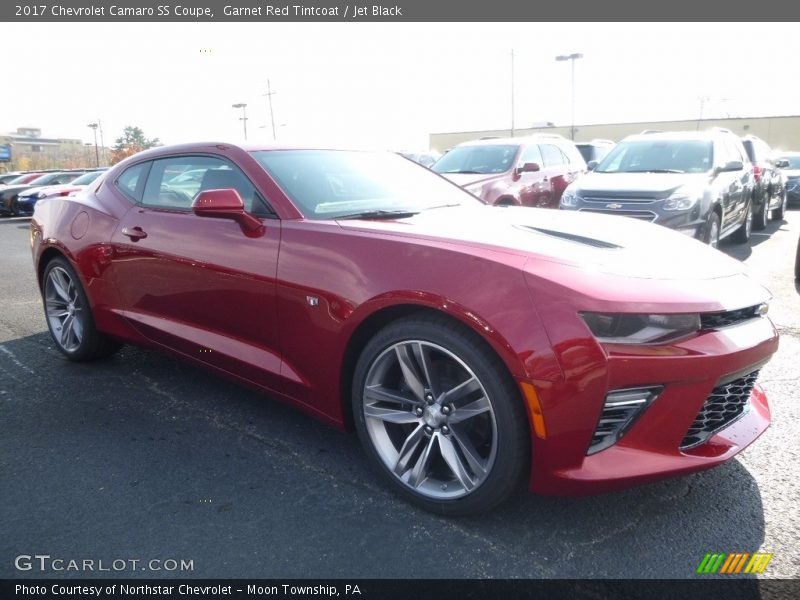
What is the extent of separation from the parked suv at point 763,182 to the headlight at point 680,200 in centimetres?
369

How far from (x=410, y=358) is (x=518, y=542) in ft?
2.59

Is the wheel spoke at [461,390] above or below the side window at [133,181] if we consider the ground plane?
below

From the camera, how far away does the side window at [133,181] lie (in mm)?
3916

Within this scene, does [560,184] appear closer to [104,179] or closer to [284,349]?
[104,179]

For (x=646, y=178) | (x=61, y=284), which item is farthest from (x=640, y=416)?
(x=646, y=178)

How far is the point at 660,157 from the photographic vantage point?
27.4ft

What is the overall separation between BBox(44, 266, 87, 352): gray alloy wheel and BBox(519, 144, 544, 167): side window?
22.6 ft

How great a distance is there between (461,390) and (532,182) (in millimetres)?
7815

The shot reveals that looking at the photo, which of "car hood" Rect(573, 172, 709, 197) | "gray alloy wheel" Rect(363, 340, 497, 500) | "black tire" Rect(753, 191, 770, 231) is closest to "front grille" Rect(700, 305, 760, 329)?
"gray alloy wheel" Rect(363, 340, 497, 500)

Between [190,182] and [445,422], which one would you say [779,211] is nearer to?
[190,182]

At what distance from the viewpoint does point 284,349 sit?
290cm

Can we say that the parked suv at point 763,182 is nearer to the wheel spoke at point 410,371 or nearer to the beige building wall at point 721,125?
the wheel spoke at point 410,371

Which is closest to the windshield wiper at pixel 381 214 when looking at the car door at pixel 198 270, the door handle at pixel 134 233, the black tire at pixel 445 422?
the car door at pixel 198 270

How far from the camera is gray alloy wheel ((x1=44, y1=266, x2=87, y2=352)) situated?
4262 mm
